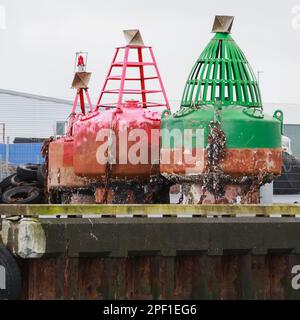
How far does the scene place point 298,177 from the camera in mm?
39250

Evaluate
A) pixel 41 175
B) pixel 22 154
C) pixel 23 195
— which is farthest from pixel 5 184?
pixel 22 154

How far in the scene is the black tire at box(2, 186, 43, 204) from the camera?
28609mm

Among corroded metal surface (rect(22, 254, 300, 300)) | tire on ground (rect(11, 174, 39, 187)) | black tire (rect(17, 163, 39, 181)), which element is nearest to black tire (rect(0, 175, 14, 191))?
tire on ground (rect(11, 174, 39, 187))

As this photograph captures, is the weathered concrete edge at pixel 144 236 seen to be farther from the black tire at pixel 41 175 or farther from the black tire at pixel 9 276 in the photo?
the black tire at pixel 41 175

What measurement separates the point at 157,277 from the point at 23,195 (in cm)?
1290

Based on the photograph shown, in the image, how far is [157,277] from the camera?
16.8 m

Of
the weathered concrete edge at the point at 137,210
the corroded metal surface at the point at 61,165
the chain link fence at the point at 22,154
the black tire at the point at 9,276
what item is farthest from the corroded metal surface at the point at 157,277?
the chain link fence at the point at 22,154

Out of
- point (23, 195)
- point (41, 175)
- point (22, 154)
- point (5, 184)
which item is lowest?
point (23, 195)

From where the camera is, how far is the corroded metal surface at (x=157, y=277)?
16656mm

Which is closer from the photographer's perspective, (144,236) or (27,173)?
(144,236)

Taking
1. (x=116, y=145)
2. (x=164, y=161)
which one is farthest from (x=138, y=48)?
(x=164, y=161)

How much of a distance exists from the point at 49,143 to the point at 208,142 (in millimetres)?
8361

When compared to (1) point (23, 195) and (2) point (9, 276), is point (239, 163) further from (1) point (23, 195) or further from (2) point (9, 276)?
(1) point (23, 195)
